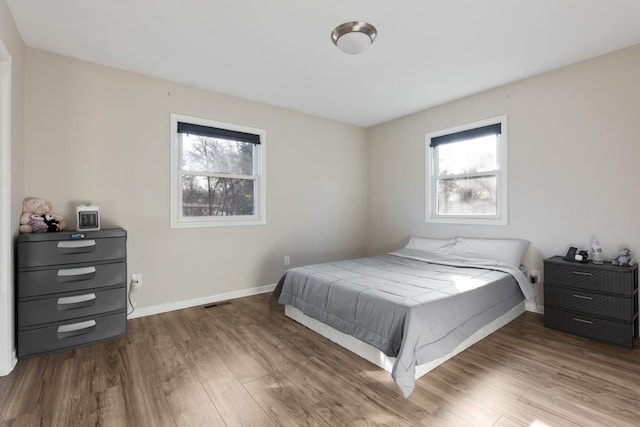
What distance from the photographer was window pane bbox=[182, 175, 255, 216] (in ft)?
11.3

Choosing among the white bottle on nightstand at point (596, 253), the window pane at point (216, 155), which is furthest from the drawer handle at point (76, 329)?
the white bottle on nightstand at point (596, 253)

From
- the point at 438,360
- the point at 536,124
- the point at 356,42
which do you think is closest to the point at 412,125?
the point at 536,124

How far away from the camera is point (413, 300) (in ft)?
6.73

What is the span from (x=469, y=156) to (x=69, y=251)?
4.19 metres

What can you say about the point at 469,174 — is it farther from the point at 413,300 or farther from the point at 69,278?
the point at 69,278

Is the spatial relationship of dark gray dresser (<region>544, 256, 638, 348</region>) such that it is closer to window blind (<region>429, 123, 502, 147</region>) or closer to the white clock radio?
window blind (<region>429, 123, 502, 147</region>)

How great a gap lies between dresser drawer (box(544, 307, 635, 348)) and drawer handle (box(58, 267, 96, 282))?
3927mm

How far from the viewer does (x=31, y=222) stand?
2359mm

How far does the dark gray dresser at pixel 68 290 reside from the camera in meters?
2.18

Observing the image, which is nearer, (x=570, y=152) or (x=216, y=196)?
(x=570, y=152)

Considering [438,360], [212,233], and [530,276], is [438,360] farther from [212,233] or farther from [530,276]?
[212,233]

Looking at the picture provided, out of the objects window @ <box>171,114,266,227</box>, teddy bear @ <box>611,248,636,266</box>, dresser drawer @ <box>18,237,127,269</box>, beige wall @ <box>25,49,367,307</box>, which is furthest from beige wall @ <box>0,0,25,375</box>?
teddy bear @ <box>611,248,636,266</box>

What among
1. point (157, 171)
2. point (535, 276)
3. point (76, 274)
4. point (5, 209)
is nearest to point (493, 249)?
point (535, 276)

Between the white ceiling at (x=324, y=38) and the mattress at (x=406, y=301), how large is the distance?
6.49ft
